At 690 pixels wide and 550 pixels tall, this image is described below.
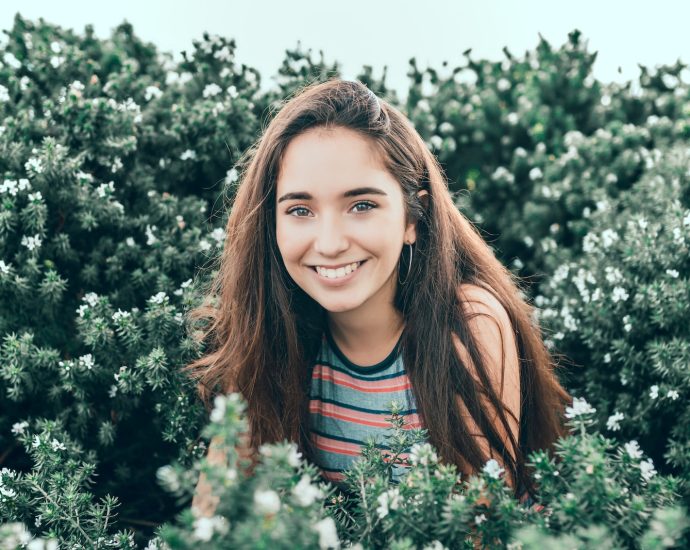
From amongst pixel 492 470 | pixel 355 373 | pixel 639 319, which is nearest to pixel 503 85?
pixel 639 319

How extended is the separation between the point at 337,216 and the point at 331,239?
0.24 feet

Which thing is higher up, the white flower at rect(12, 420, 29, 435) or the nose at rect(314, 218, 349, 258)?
the nose at rect(314, 218, 349, 258)

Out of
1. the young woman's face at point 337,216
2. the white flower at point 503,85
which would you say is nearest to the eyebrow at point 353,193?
the young woman's face at point 337,216

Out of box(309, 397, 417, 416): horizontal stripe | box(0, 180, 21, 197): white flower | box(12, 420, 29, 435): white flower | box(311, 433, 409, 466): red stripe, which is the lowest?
box(12, 420, 29, 435): white flower

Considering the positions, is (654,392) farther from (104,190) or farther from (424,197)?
(104,190)

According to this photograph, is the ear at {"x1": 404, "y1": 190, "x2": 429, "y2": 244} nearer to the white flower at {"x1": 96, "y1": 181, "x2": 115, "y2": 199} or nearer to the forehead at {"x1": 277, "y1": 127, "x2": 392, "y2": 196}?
the forehead at {"x1": 277, "y1": 127, "x2": 392, "y2": 196}

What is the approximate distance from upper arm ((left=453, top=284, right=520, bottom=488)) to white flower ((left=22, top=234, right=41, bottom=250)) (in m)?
1.46

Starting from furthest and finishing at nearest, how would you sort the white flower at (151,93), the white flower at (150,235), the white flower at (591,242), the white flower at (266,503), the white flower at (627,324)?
1. the white flower at (151,93)
2. the white flower at (591,242)
3. the white flower at (150,235)
4. the white flower at (627,324)
5. the white flower at (266,503)

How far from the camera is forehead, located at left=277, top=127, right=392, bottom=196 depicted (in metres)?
2.10

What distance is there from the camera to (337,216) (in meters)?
2.12

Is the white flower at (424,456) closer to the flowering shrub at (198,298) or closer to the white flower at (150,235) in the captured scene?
the flowering shrub at (198,298)

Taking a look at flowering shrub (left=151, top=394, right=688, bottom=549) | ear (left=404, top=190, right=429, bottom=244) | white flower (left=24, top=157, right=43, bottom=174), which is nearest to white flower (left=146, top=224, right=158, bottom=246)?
white flower (left=24, top=157, right=43, bottom=174)

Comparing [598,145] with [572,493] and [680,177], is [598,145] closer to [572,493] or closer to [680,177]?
[680,177]

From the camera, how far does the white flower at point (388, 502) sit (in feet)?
4.94
